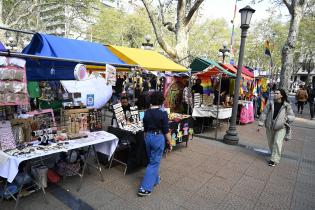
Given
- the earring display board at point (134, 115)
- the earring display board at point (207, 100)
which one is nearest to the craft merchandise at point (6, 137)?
the earring display board at point (134, 115)

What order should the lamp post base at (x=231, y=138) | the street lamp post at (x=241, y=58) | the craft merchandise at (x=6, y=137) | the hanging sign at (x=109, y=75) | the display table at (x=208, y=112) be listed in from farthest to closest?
1. the display table at (x=208, y=112)
2. the lamp post base at (x=231, y=138)
3. the street lamp post at (x=241, y=58)
4. the hanging sign at (x=109, y=75)
5. the craft merchandise at (x=6, y=137)

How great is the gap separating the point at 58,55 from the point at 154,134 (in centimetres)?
221

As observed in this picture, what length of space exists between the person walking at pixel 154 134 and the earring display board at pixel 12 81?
71.5 inches

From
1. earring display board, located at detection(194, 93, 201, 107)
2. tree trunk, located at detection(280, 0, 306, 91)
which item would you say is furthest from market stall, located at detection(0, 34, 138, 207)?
tree trunk, located at detection(280, 0, 306, 91)

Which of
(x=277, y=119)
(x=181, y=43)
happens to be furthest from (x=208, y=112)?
(x=181, y=43)

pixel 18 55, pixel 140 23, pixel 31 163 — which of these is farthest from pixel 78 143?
pixel 140 23

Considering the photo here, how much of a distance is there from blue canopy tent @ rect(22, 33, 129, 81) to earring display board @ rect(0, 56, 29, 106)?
0.95 m

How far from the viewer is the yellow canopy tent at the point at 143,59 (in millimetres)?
5272

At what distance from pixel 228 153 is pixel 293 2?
10.9 meters

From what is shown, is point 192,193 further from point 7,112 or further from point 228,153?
point 7,112

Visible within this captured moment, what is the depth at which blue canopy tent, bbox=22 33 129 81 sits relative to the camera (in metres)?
4.20

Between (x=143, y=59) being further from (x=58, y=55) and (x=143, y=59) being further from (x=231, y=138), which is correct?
(x=231, y=138)

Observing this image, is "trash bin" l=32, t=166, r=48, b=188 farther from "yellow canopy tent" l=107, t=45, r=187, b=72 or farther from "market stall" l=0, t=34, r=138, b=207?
"yellow canopy tent" l=107, t=45, r=187, b=72

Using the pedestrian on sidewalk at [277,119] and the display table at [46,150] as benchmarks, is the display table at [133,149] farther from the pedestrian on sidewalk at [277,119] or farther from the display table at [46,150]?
the pedestrian on sidewalk at [277,119]
